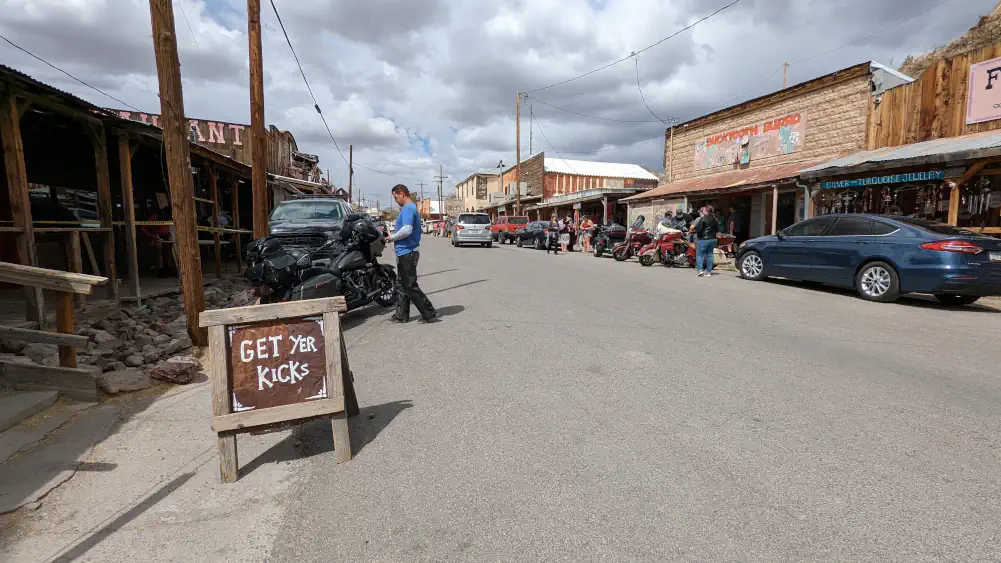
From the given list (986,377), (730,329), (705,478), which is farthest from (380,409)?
(986,377)

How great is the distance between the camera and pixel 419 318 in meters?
Answer: 7.45

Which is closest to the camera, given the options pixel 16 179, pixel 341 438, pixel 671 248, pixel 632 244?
pixel 341 438

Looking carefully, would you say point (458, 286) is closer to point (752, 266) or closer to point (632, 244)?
point (752, 266)

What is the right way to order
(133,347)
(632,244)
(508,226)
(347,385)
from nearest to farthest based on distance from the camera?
(347,385)
(133,347)
(632,244)
(508,226)

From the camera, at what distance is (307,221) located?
1105 cm

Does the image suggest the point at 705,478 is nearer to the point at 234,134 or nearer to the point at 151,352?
the point at 151,352

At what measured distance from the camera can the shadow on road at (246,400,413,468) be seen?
10.7 ft

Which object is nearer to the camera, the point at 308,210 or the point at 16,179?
the point at 16,179

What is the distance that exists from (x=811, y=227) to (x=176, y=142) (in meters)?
10.5

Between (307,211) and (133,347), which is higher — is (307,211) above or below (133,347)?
above

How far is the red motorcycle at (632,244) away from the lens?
1686 cm

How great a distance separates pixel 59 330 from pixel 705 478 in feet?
17.3

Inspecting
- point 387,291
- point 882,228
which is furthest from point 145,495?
point 882,228

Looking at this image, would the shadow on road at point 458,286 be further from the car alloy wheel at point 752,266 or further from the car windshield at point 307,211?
the car alloy wheel at point 752,266
